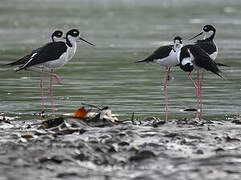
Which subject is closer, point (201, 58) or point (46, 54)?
point (201, 58)

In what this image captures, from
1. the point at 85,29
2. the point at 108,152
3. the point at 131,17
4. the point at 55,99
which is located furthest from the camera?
the point at 131,17

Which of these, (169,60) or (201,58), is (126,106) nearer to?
(169,60)

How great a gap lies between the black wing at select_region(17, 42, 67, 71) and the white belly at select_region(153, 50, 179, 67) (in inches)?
67.4

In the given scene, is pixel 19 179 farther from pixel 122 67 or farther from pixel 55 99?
pixel 122 67

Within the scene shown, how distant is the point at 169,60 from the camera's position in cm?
1239

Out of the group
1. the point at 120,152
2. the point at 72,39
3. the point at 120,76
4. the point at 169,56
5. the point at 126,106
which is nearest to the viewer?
the point at 120,152

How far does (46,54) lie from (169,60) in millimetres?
2153

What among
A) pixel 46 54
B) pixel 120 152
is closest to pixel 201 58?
pixel 46 54

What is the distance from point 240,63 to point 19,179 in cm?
1423

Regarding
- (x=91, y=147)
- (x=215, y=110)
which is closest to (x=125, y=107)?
(x=215, y=110)

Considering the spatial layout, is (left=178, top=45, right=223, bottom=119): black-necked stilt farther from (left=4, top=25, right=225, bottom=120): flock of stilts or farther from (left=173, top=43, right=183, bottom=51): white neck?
(left=173, top=43, right=183, bottom=51): white neck

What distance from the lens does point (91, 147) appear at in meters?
8.08

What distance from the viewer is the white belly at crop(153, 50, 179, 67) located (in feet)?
40.5

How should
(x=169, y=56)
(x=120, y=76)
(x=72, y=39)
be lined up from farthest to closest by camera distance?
1. (x=120, y=76)
2. (x=72, y=39)
3. (x=169, y=56)
